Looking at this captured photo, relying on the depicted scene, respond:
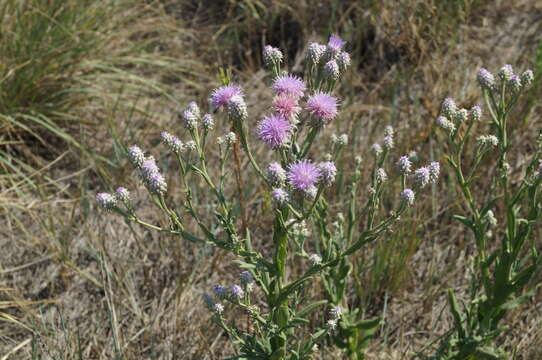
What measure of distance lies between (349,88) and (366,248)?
1.44m

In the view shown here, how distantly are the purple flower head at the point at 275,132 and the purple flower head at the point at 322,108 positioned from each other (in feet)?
0.31

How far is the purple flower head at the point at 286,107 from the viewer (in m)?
1.74

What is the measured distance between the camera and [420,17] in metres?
3.93

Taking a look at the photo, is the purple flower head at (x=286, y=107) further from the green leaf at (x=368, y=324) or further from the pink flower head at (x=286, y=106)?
the green leaf at (x=368, y=324)

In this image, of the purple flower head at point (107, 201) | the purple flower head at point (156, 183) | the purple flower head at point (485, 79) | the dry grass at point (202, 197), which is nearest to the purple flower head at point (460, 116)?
the purple flower head at point (485, 79)

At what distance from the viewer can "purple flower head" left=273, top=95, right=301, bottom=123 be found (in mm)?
1737

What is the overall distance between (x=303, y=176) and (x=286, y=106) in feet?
0.81

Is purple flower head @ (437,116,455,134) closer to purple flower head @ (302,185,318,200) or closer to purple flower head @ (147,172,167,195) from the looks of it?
purple flower head @ (302,185,318,200)

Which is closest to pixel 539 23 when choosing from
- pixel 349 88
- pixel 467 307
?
pixel 349 88

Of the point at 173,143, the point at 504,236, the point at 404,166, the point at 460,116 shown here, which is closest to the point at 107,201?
the point at 173,143

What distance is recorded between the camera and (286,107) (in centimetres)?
174

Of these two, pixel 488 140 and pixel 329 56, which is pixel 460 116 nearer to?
pixel 488 140

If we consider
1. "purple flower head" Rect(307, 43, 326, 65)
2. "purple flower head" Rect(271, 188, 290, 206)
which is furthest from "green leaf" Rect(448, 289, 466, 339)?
"purple flower head" Rect(307, 43, 326, 65)

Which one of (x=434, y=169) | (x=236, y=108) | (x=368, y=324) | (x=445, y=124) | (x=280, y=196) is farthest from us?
(x=368, y=324)
